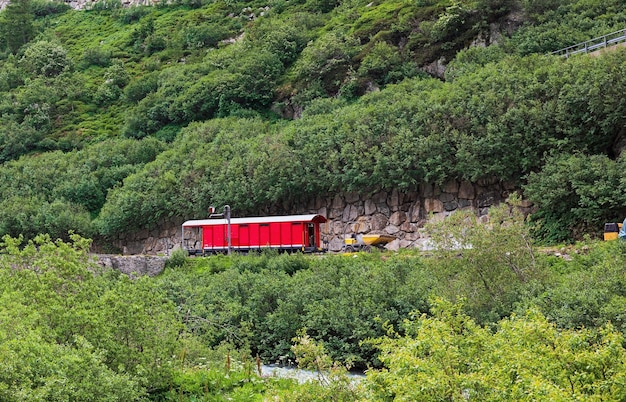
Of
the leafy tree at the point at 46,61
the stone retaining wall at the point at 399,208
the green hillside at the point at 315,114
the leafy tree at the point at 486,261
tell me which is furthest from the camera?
the leafy tree at the point at 46,61

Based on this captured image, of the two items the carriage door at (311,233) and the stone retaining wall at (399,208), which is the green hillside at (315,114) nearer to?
the stone retaining wall at (399,208)

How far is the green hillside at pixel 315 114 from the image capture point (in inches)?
1218

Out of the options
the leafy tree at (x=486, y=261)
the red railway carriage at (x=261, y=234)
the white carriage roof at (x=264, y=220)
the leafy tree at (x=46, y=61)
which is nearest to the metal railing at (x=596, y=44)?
the white carriage roof at (x=264, y=220)

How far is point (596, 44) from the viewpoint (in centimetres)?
3731

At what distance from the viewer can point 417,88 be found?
43906mm

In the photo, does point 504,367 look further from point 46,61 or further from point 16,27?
point 16,27

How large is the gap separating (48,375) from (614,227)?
20.6m

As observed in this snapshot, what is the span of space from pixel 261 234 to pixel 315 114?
13059 millimetres

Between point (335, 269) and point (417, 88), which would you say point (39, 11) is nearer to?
point (417, 88)

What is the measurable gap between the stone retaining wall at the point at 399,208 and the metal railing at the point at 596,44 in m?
8.70

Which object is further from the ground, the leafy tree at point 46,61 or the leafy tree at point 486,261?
the leafy tree at point 46,61

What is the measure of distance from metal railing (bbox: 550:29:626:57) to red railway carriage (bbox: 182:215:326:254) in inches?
602

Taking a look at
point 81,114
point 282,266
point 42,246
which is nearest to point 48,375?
point 42,246

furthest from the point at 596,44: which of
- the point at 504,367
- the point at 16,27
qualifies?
the point at 16,27
